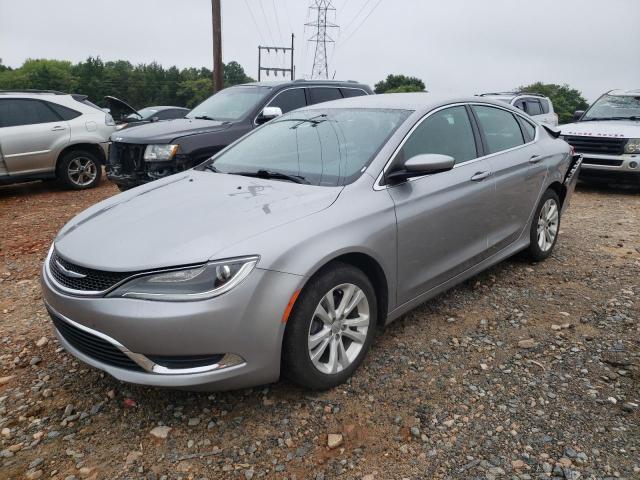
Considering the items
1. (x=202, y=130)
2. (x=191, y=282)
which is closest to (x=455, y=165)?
(x=191, y=282)

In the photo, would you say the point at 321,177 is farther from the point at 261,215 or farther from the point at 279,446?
the point at 279,446

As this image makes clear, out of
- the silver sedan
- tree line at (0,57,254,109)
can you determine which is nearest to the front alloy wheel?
the silver sedan

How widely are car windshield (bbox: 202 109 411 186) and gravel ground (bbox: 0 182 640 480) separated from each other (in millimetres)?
1193

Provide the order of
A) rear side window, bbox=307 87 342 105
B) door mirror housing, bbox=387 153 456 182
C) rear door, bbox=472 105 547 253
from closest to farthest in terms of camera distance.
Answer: door mirror housing, bbox=387 153 456 182
rear door, bbox=472 105 547 253
rear side window, bbox=307 87 342 105

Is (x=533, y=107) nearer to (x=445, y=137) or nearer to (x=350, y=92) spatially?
Answer: (x=350, y=92)

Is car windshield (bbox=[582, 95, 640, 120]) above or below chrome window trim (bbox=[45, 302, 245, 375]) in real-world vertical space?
above

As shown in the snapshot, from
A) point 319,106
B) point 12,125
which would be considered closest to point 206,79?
point 12,125

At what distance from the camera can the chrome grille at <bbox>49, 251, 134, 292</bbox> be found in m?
2.41

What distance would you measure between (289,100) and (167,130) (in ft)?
5.82

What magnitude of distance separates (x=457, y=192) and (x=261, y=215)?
1.54 m

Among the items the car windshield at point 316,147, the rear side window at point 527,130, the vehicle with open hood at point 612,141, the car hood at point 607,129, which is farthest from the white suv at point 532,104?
the car windshield at point 316,147

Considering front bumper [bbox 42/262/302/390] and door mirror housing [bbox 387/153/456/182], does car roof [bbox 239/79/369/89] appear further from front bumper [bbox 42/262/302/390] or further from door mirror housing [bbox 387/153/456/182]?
front bumper [bbox 42/262/302/390]

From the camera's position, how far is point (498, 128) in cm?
427

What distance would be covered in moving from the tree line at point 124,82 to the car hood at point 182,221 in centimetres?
6414
